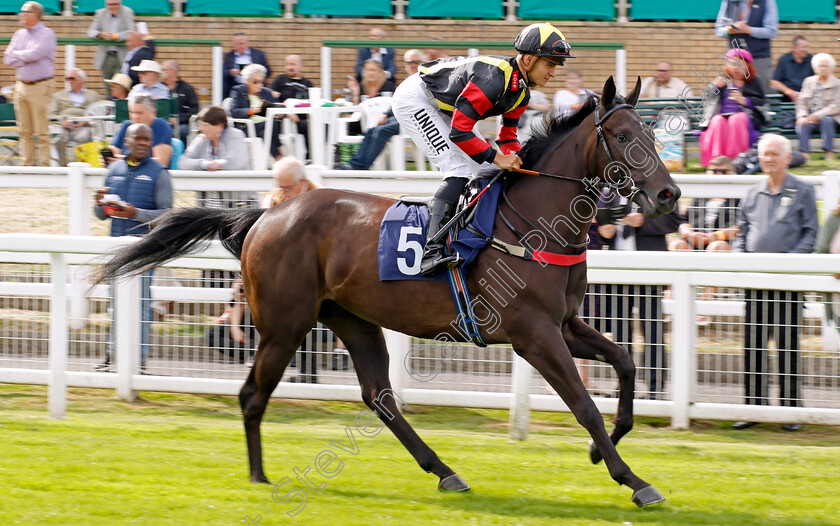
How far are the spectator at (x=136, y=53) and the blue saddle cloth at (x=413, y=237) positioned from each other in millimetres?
6796

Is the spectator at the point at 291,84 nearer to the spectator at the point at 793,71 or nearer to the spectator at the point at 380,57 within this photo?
the spectator at the point at 380,57

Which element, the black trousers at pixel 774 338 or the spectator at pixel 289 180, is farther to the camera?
the spectator at pixel 289 180

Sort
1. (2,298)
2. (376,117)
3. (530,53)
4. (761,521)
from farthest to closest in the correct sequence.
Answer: (376,117) < (2,298) < (530,53) < (761,521)

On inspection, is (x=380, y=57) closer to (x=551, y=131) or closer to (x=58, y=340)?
(x=58, y=340)

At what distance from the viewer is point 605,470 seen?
4.57m

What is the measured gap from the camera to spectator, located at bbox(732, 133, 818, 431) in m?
5.18

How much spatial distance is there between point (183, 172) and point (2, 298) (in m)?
1.60

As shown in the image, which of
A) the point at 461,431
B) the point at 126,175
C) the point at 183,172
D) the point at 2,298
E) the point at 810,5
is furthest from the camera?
the point at 810,5

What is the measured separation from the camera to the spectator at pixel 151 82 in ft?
31.4

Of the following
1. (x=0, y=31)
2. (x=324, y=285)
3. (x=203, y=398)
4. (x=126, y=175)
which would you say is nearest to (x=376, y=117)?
(x=126, y=175)

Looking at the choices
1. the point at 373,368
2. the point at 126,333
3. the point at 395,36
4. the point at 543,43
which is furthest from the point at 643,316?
the point at 395,36

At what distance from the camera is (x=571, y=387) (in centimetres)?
400

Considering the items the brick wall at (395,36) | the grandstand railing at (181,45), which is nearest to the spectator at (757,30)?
the brick wall at (395,36)

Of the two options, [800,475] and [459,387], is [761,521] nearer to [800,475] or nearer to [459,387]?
[800,475]
